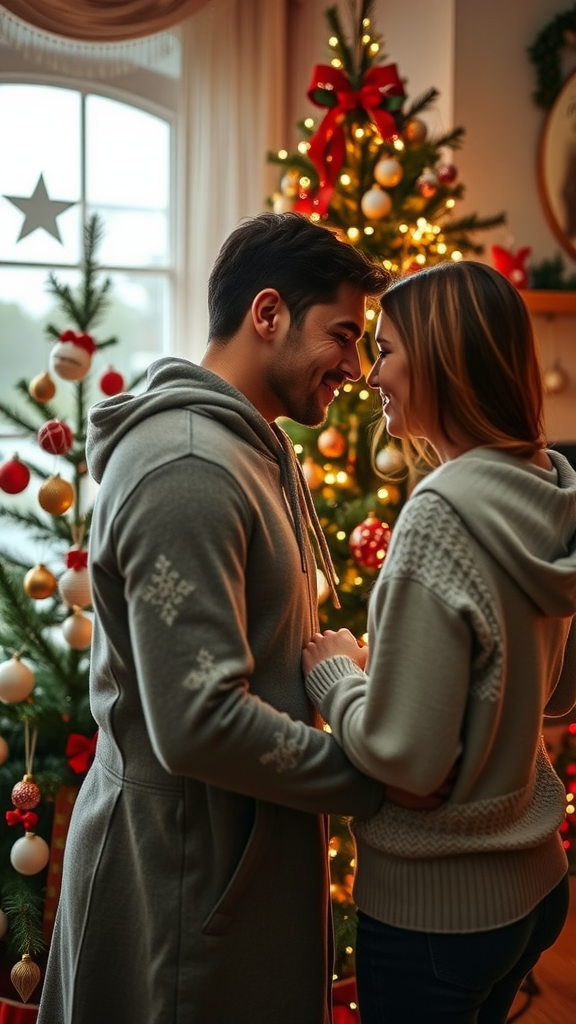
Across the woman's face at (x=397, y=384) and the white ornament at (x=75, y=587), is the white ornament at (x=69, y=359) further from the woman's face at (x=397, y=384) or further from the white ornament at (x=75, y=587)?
the woman's face at (x=397, y=384)

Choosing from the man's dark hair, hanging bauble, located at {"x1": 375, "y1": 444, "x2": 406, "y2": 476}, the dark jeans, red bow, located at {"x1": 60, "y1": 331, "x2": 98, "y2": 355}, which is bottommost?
the dark jeans

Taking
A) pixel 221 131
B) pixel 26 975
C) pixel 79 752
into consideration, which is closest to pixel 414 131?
pixel 221 131

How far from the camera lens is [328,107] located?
2.88m

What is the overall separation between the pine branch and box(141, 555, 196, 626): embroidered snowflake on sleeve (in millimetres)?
1492

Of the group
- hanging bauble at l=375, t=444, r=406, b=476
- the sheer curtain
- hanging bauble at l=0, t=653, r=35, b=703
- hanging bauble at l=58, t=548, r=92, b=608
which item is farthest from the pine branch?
the sheer curtain

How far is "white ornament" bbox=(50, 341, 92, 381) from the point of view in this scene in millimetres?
2338

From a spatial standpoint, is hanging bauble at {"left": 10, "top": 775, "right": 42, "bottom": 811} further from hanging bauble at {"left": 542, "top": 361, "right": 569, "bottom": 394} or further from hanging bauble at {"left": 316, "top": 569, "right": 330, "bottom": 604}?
hanging bauble at {"left": 542, "top": 361, "right": 569, "bottom": 394}

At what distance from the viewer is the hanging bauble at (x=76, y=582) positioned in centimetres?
229

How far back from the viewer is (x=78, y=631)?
2.36 m

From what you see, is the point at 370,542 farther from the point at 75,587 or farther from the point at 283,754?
the point at 283,754

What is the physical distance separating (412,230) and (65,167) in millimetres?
1302

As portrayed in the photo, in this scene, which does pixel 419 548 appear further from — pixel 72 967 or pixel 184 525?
pixel 72 967

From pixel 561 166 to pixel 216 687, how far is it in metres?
3.08

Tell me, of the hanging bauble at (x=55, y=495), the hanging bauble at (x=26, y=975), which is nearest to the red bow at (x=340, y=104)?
the hanging bauble at (x=55, y=495)
